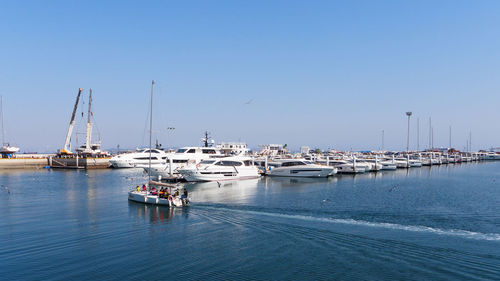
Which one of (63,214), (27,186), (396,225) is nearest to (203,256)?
(396,225)

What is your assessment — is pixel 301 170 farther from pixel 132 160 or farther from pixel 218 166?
pixel 132 160

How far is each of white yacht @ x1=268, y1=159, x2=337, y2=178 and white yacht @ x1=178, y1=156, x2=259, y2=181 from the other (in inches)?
282

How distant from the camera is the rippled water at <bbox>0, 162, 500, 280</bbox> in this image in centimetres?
1616

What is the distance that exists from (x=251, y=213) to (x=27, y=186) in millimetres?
37558

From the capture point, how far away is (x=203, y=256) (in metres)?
18.1

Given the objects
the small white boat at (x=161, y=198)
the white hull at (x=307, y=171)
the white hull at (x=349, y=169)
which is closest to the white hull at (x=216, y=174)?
the white hull at (x=307, y=171)

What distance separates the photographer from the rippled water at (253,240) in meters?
16.2

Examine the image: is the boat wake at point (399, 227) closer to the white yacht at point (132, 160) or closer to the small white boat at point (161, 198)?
the small white boat at point (161, 198)

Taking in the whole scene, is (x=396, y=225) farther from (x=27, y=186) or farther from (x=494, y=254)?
(x=27, y=186)

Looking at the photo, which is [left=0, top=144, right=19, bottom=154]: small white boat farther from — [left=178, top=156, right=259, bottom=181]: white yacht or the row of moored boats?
[left=178, top=156, right=259, bottom=181]: white yacht

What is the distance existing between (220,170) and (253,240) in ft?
115

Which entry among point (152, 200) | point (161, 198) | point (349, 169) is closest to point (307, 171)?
point (349, 169)

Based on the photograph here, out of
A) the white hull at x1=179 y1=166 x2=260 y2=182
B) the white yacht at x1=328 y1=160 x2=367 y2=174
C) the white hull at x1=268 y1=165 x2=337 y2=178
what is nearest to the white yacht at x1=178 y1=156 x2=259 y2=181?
the white hull at x1=179 y1=166 x2=260 y2=182

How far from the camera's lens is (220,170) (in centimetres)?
5575
